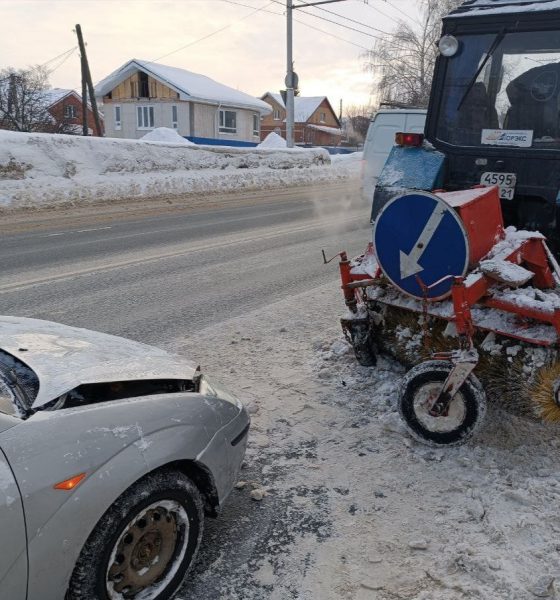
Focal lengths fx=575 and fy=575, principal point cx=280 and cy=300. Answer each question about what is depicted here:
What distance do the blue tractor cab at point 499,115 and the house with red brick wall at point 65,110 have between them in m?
42.1

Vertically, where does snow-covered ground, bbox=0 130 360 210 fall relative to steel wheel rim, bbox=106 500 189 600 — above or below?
above

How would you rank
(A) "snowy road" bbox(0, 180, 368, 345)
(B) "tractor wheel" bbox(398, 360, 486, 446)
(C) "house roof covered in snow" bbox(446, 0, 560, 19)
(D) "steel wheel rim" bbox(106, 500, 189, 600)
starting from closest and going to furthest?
1. (D) "steel wheel rim" bbox(106, 500, 189, 600)
2. (B) "tractor wheel" bbox(398, 360, 486, 446)
3. (C) "house roof covered in snow" bbox(446, 0, 560, 19)
4. (A) "snowy road" bbox(0, 180, 368, 345)

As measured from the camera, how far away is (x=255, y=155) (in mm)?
22297

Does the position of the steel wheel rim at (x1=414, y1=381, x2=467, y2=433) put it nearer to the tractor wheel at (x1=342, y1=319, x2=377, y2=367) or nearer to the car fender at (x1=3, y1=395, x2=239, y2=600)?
the tractor wheel at (x1=342, y1=319, x2=377, y2=367)

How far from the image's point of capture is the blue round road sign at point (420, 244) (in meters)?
3.34

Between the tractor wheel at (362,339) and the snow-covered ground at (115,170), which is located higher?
the snow-covered ground at (115,170)

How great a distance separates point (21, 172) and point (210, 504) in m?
13.6

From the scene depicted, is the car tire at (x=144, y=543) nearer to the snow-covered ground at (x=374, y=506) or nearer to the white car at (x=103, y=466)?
the white car at (x=103, y=466)

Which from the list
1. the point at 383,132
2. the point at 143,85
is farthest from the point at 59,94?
the point at 383,132

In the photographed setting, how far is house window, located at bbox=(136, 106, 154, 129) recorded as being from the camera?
44903 mm

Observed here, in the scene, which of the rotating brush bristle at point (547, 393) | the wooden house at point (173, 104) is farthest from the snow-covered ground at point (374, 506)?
the wooden house at point (173, 104)

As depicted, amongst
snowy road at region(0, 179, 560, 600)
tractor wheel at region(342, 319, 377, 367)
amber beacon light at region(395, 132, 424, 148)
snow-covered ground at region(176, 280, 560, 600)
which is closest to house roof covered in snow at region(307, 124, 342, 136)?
snowy road at region(0, 179, 560, 600)

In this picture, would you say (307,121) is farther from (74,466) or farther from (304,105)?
(74,466)

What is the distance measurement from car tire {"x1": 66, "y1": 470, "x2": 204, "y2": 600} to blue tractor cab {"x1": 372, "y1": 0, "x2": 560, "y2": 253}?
3.22 metres
